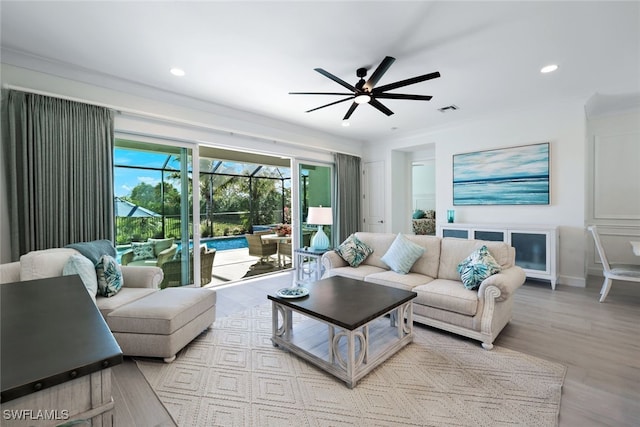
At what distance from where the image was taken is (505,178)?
15.2ft

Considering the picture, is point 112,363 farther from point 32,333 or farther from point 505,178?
point 505,178

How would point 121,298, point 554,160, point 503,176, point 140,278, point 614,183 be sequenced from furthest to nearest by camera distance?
point 503,176 → point 614,183 → point 554,160 → point 140,278 → point 121,298

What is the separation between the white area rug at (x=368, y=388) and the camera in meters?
1.66

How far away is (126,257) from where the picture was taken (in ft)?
11.6

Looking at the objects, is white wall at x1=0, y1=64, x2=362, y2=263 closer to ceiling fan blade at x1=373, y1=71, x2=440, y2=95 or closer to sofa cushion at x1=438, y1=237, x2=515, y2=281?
ceiling fan blade at x1=373, y1=71, x2=440, y2=95

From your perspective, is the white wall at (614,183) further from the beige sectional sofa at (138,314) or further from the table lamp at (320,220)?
the beige sectional sofa at (138,314)

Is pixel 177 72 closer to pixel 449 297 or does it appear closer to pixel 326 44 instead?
pixel 326 44

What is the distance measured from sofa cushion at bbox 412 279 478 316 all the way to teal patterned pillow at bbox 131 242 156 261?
3.32 metres

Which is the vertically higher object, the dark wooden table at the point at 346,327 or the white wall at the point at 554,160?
the white wall at the point at 554,160

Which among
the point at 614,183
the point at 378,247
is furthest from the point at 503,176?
the point at 378,247

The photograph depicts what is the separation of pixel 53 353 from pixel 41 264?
2.12m

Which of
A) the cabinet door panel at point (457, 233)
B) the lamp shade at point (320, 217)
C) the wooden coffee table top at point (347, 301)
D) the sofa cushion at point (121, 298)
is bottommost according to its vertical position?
the sofa cushion at point (121, 298)

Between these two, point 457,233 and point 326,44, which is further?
point 457,233

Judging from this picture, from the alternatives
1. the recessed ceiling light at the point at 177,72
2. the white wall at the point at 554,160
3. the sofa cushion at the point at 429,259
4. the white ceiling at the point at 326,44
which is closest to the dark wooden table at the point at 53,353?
the white ceiling at the point at 326,44
